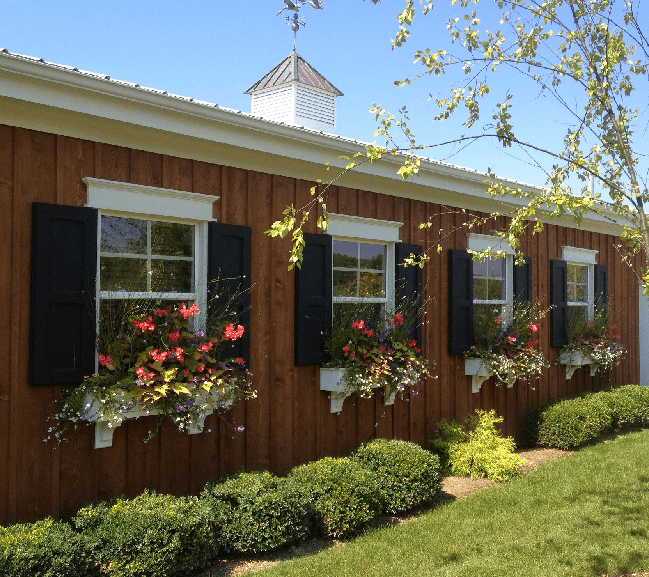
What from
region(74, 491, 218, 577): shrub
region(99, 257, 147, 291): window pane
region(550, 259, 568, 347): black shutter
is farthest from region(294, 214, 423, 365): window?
region(550, 259, 568, 347): black shutter

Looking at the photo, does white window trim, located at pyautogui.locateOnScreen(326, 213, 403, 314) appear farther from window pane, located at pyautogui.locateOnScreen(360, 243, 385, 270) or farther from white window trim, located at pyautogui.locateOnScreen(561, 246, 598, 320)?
white window trim, located at pyautogui.locateOnScreen(561, 246, 598, 320)

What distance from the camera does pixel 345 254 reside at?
6871mm

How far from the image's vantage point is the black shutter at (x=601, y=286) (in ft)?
35.3

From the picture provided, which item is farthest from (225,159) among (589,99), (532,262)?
(532,262)

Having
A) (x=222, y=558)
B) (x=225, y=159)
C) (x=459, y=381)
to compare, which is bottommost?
(x=222, y=558)

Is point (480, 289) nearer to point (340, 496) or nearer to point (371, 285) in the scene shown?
point (371, 285)

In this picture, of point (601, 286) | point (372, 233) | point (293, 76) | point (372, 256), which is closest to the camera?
point (372, 233)

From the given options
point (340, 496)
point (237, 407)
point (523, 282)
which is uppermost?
point (523, 282)

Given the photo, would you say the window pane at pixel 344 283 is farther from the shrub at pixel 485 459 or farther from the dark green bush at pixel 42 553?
the dark green bush at pixel 42 553

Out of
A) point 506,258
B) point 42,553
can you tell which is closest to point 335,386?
point 42,553

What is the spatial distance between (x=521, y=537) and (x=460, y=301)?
325 centimetres

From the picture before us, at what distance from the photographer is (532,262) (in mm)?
9445

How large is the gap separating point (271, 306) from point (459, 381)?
315 centimetres

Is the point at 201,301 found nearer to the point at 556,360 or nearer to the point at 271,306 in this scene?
the point at 271,306
